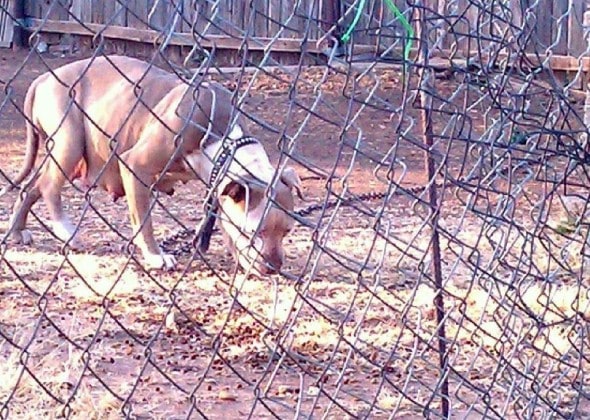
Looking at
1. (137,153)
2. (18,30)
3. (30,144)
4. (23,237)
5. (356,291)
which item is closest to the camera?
(356,291)

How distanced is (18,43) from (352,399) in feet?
37.2

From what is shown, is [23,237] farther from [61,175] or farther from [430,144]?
[430,144]

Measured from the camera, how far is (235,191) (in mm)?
5086

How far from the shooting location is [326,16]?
9.56m

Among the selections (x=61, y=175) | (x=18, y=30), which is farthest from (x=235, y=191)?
(x=18, y=30)

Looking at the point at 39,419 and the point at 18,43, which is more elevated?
the point at 39,419

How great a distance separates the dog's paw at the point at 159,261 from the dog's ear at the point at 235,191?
1.00 m

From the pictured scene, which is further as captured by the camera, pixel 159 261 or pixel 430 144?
pixel 159 261

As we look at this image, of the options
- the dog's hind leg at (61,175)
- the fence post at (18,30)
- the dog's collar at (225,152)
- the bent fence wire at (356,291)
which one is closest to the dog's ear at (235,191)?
the dog's collar at (225,152)

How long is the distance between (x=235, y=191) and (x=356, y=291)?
1.94 meters

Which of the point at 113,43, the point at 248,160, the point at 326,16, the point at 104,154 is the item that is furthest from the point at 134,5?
the point at 248,160

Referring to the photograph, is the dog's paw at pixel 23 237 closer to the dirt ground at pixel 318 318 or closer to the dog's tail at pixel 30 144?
the dirt ground at pixel 318 318

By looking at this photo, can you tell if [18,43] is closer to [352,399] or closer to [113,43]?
[113,43]

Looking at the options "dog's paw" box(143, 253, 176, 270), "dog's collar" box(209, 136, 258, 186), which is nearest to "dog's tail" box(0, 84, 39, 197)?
"dog's paw" box(143, 253, 176, 270)
